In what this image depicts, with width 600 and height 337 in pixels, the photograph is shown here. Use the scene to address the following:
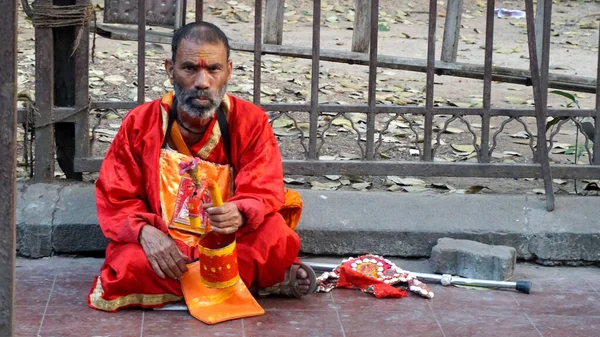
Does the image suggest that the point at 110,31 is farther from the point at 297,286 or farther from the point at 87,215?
the point at 297,286

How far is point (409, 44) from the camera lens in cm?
999

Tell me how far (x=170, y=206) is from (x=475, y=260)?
138 cm

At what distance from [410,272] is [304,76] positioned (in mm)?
3499

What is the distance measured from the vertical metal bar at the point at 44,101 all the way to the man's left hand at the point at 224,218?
132 centimetres

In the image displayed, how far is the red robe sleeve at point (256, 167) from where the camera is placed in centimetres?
431

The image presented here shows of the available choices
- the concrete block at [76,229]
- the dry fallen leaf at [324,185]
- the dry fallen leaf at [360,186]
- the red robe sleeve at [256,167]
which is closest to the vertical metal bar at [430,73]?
the dry fallen leaf at [360,186]

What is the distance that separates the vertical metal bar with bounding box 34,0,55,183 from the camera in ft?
16.1

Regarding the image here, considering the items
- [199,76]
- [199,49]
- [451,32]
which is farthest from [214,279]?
[451,32]

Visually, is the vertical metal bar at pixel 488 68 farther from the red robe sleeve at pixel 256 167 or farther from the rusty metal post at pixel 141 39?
the rusty metal post at pixel 141 39

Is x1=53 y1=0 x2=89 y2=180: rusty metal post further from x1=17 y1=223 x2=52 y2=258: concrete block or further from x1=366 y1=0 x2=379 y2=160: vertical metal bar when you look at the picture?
x1=366 y1=0 x2=379 y2=160: vertical metal bar

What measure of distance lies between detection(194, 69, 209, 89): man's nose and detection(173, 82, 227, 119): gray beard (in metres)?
0.03

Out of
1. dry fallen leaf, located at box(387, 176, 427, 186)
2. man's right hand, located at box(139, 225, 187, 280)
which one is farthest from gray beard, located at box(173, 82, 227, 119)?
dry fallen leaf, located at box(387, 176, 427, 186)

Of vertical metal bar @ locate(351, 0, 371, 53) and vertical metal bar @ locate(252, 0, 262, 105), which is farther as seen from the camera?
vertical metal bar @ locate(351, 0, 371, 53)

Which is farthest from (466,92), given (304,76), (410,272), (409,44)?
(410,272)
